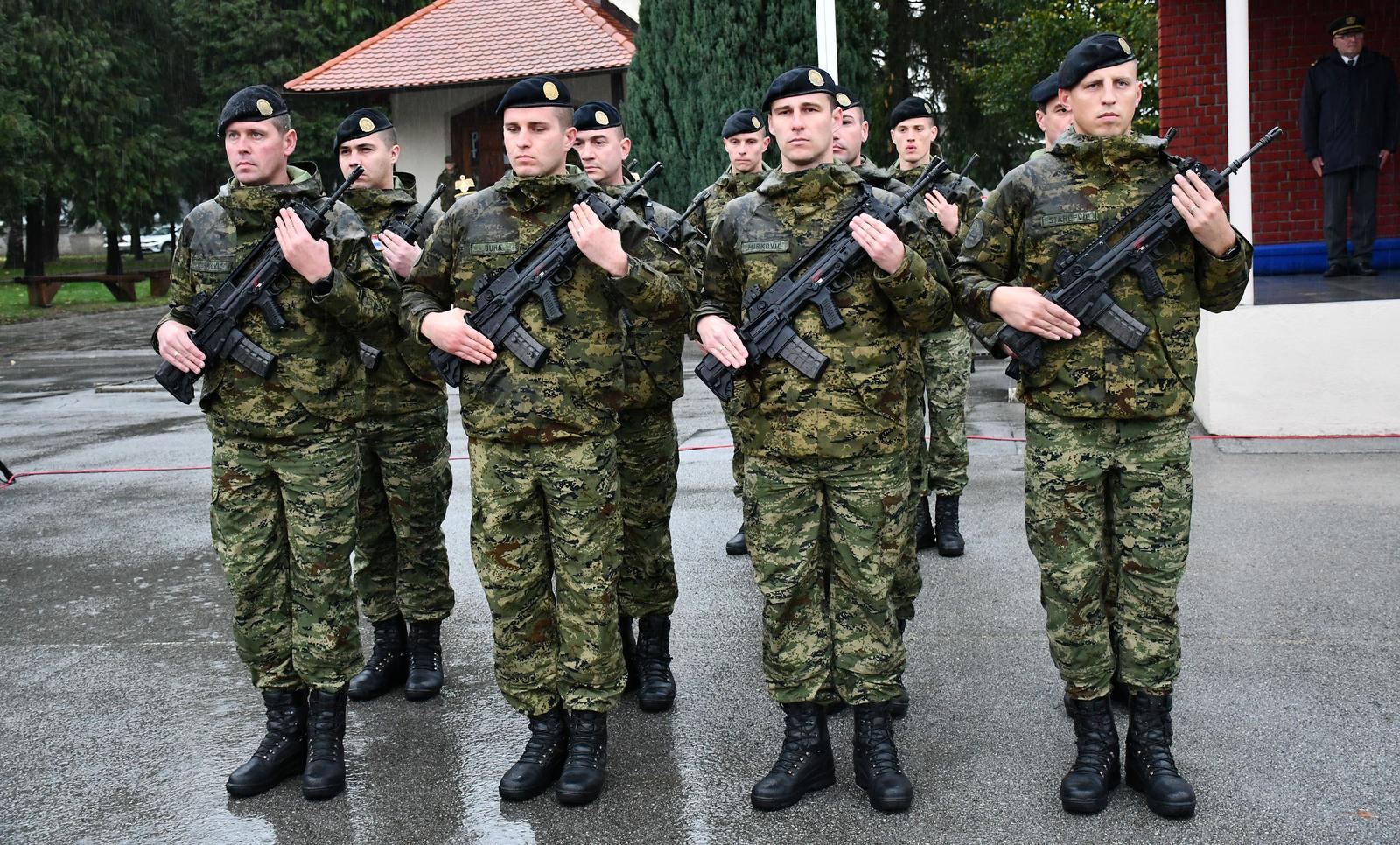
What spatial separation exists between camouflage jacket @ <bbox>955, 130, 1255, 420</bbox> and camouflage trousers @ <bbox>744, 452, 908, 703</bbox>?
0.57m

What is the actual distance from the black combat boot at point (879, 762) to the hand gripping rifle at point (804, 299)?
1076 mm

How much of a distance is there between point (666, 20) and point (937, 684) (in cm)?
1345

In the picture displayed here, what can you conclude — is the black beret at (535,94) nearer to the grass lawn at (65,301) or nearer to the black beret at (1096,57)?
the black beret at (1096,57)

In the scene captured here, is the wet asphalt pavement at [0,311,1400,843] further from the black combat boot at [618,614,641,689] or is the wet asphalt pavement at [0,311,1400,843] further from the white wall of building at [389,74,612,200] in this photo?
the white wall of building at [389,74,612,200]

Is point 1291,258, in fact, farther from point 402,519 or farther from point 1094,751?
point 402,519

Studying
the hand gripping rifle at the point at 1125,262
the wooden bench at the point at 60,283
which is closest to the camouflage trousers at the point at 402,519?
the hand gripping rifle at the point at 1125,262

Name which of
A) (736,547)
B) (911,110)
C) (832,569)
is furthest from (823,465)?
(911,110)

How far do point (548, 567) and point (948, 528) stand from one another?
3084mm

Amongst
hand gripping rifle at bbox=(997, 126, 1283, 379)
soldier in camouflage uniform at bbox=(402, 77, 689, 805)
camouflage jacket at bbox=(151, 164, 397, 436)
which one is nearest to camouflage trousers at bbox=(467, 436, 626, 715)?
soldier in camouflage uniform at bbox=(402, 77, 689, 805)

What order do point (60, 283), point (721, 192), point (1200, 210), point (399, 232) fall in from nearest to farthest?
point (1200, 210) < point (399, 232) < point (721, 192) < point (60, 283)

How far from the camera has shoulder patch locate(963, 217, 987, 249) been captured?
4.14 meters

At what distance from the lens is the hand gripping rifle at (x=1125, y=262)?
12.6ft

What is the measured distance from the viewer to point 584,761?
13.6 feet

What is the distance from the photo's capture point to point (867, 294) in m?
4.05
